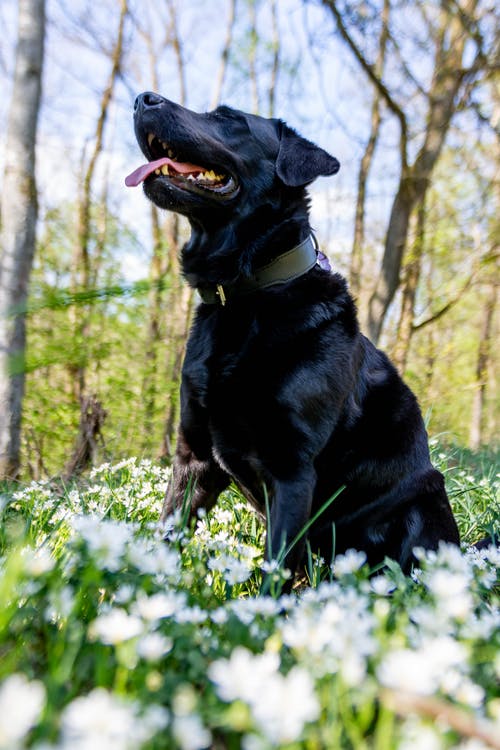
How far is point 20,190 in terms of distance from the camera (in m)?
4.32

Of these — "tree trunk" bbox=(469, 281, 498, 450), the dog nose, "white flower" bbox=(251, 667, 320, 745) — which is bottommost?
Answer: "tree trunk" bbox=(469, 281, 498, 450)

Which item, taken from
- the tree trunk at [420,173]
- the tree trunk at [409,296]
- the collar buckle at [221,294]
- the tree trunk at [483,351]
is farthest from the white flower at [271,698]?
the tree trunk at [483,351]

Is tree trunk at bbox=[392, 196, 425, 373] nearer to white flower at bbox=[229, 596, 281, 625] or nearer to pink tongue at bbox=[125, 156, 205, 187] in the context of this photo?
pink tongue at bbox=[125, 156, 205, 187]

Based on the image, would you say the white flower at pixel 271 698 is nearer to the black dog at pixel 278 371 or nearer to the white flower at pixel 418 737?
the white flower at pixel 418 737

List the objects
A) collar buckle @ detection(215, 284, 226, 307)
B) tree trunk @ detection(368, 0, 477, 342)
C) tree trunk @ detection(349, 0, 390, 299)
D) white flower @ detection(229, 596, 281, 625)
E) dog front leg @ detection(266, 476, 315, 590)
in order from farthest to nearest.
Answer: tree trunk @ detection(349, 0, 390, 299), tree trunk @ detection(368, 0, 477, 342), collar buckle @ detection(215, 284, 226, 307), dog front leg @ detection(266, 476, 315, 590), white flower @ detection(229, 596, 281, 625)

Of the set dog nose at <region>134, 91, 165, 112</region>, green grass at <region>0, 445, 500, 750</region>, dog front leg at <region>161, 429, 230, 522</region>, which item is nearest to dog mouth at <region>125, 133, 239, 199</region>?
dog nose at <region>134, 91, 165, 112</region>

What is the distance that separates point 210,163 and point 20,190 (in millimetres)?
2242

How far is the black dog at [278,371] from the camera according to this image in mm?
2238

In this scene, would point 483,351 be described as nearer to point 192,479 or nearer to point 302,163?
point 302,163

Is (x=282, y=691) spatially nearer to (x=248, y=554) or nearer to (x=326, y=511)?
(x=248, y=554)

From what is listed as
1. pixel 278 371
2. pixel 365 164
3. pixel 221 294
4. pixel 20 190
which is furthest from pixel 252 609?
pixel 365 164

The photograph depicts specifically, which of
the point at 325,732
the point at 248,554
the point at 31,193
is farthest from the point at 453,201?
the point at 325,732

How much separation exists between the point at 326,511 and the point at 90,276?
8.30 m

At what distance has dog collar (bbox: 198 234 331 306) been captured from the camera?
248 centimetres
